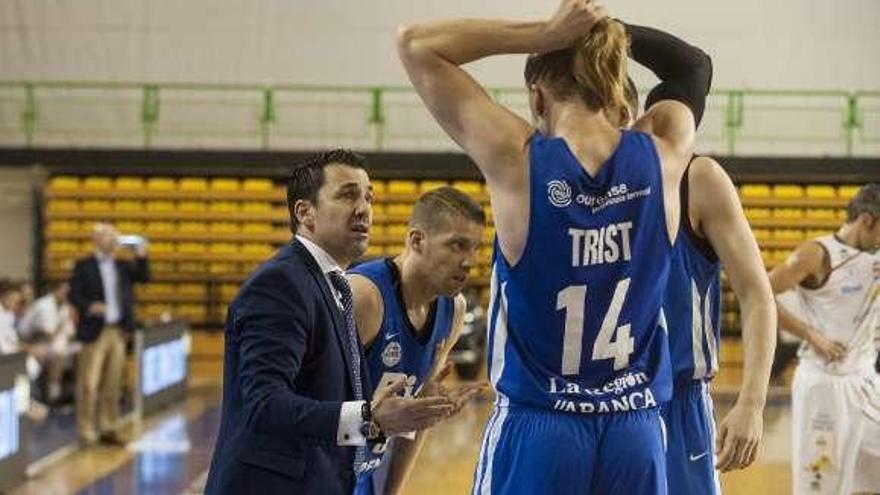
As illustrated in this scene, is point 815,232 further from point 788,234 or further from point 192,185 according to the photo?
point 192,185

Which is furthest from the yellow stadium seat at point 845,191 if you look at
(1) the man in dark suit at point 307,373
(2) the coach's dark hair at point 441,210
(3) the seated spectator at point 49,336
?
(1) the man in dark suit at point 307,373

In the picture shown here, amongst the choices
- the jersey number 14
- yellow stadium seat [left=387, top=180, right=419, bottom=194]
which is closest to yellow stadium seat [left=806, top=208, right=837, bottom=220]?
yellow stadium seat [left=387, top=180, right=419, bottom=194]

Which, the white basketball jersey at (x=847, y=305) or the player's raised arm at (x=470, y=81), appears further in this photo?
the white basketball jersey at (x=847, y=305)

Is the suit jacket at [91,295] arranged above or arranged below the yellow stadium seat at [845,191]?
below

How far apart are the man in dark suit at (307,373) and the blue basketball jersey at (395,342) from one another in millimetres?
625

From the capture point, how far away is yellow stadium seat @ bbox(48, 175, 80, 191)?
2183cm

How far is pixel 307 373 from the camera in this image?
3586 millimetres

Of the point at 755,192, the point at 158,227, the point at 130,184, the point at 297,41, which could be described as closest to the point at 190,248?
the point at 158,227

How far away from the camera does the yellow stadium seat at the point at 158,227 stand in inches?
870

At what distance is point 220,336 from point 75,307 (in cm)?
880

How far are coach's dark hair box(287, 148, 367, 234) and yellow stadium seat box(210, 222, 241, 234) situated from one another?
18.5m

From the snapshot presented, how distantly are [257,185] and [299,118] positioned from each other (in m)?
1.15

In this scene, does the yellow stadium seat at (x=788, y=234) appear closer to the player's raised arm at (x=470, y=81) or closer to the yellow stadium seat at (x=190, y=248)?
the yellow stadium seat at (x=190, y=248)

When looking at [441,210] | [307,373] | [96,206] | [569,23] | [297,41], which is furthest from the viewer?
[297,41]
